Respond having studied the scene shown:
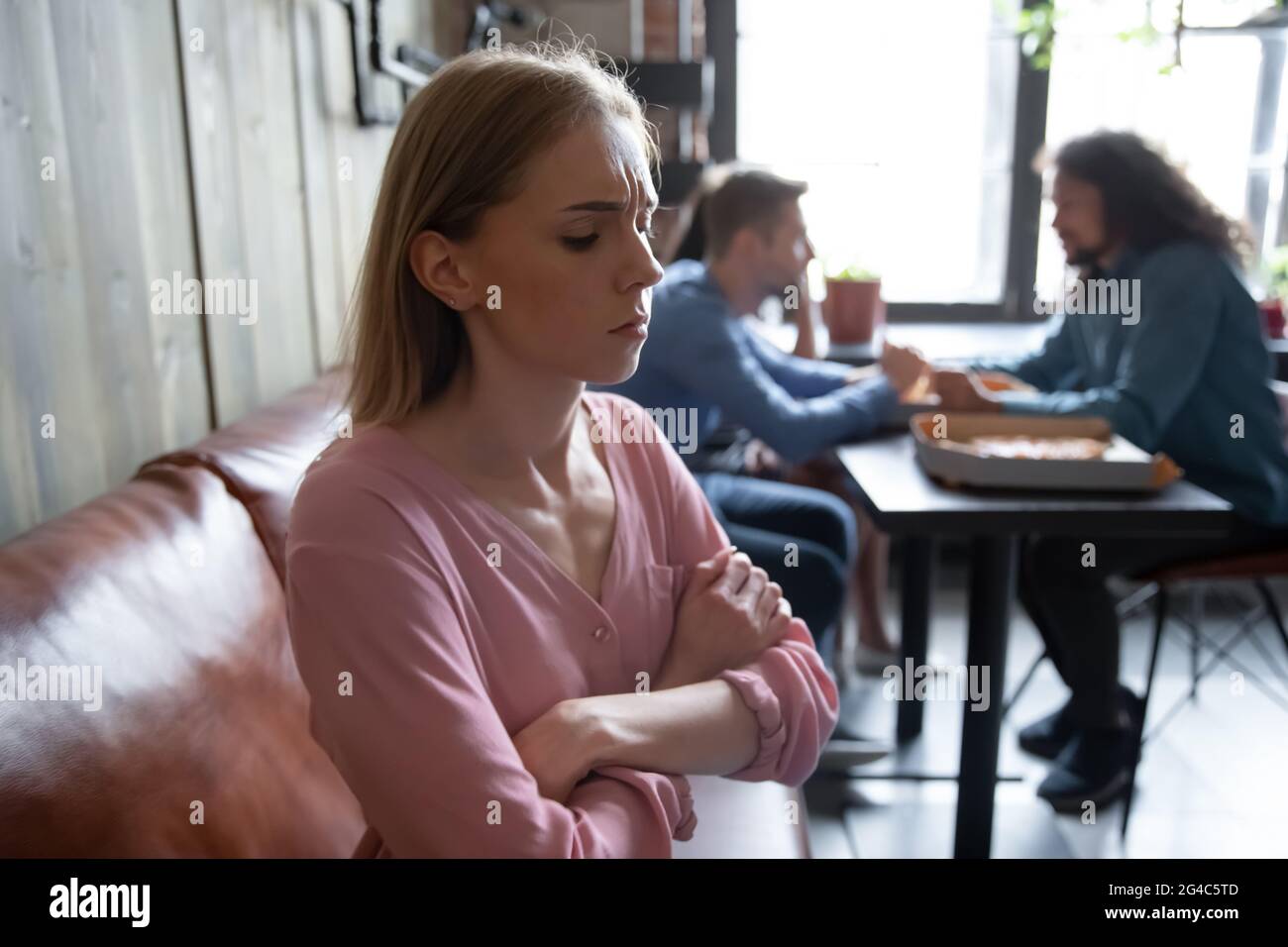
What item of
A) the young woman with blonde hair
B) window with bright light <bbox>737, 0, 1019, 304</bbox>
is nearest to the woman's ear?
the young woman with blonde hair

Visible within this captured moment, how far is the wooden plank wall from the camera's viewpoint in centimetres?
93

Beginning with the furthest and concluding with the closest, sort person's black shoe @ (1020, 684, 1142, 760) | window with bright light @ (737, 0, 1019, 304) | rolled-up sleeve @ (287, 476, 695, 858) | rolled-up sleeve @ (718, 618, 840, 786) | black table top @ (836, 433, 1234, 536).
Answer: window with bright light @ (737, 0, 1019, 304) < person's black shoe @ (1020, 684, 1142, 760) < black table top @ (836, 433, 1234, 536) < rolled-up sleeve @ (718, 618, 840, 786) < rolled-up sleeve @ (287, 476, 695, 858)

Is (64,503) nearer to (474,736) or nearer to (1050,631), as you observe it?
(474,736)

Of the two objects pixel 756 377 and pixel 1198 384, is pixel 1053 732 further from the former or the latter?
pixel 756 377

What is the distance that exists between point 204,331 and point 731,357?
2.66 ft

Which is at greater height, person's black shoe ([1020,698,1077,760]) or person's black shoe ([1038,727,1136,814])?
person's black shoe ([1038,727,1136,814])

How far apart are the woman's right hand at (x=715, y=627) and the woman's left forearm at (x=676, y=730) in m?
0.02

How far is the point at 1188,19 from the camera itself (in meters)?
2.80

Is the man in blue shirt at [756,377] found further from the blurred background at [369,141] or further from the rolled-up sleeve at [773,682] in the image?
the rolled-up sleeve at [773,682]

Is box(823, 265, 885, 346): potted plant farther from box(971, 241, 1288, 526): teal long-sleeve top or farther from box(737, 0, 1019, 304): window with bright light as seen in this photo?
box(971, 241, 1288, 526): teal long-sleeve top

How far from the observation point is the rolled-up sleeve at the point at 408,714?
25.5 inches

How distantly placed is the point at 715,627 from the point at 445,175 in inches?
14.8

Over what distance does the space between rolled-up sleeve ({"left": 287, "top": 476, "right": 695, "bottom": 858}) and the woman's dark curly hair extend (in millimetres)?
1631

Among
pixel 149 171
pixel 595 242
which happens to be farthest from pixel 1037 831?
pixel 149 171
